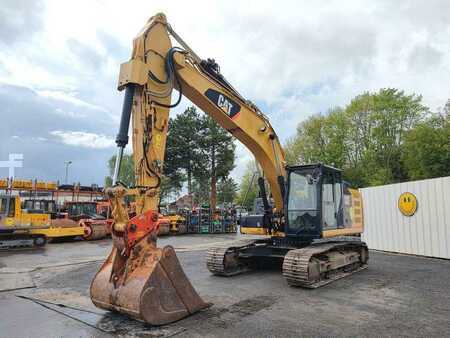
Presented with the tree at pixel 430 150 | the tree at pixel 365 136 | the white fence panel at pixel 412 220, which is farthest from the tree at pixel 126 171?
the tree at pixel 430 150

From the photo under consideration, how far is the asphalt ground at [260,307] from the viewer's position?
15.8ft

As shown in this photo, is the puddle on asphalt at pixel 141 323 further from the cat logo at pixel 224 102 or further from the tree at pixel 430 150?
the tree at pixel 430 150

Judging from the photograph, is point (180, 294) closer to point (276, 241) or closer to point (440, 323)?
point (440, 323)

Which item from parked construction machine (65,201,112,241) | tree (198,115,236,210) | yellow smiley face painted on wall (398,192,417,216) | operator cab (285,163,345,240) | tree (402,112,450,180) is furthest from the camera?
tree (198,115,236,210)

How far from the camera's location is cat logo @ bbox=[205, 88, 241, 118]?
24.2 feet

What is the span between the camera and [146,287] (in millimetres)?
4738

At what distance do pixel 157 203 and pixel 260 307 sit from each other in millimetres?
2282

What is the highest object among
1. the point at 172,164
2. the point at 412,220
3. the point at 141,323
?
the point at 172,164

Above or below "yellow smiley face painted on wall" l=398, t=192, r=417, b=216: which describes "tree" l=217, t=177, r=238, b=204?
above

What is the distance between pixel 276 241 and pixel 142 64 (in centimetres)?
516

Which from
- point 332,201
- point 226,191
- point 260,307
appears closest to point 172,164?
point 226,191

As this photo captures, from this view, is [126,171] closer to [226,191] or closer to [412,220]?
[226,191]

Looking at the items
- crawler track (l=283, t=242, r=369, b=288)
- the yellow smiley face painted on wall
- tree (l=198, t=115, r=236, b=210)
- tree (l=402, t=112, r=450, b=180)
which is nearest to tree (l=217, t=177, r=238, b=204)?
tree (l=198, t=115, r=236, b=210)

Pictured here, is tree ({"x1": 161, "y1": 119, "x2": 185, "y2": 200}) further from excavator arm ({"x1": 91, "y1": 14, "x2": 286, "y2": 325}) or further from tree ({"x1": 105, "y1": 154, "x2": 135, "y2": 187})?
excavator arm ({"x1": 91, "y1": 14, "x2": 286, "y2": 325})
